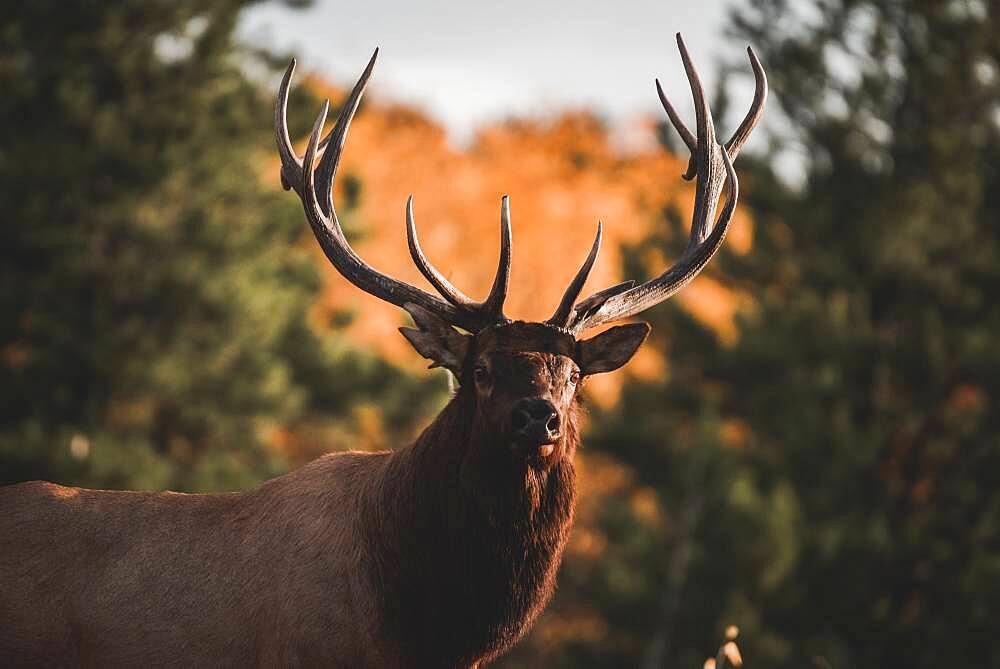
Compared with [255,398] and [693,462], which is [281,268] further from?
[693,462]

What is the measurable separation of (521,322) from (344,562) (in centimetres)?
122

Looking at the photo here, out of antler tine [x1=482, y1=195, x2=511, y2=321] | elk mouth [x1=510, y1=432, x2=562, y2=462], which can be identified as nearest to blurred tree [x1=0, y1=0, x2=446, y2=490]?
antler tine [x1=482, y1=195, x2=511, y2=321]

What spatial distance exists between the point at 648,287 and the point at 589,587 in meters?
15.7

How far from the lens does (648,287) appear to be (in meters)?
6.01

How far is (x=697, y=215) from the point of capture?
6.31m

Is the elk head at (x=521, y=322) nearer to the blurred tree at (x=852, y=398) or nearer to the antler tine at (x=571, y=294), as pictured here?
the antler tine at (x=571, y=294)

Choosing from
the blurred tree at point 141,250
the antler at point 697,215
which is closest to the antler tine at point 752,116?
the antler at point 697,215

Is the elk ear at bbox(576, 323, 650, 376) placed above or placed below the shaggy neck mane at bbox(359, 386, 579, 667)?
above

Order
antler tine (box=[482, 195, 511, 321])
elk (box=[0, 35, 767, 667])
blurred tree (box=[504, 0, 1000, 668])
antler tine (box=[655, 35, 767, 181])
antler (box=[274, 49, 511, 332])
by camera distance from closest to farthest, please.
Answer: elk (box=[0, 35, 767, 667]), antler tine (box=[482, 195, 511, 321]), antler (box=[274, 49, 511, 332]), antler tine (box=[655, 35, 767, 181]), blurred tree (box=[504, 0, 1000, 668])

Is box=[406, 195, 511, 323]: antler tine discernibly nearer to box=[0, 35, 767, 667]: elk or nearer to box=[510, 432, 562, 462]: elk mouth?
box=[0, 35, 767, 667]: elk

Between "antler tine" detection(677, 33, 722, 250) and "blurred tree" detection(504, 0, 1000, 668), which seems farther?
"blurred tree" detection(504, 0, 1000, 668)

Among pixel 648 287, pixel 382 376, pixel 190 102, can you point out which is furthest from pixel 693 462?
pixel 648 287

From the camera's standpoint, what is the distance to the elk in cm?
511

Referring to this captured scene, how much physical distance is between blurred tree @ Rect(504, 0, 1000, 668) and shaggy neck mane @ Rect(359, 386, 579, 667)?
12.3 m
